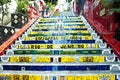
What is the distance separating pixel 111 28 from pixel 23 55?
2592 millimetres

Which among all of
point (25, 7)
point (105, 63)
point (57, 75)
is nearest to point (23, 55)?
point (57, 75)

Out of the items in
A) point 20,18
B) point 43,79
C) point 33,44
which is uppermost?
point 20,18

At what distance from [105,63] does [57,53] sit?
1.05 metres

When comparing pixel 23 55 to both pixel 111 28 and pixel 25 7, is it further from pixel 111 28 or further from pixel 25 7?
pixel 25 7

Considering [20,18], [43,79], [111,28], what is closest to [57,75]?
[43,79]

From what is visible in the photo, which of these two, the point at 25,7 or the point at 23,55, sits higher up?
the point at 25,7

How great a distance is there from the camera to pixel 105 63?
16.8 ft

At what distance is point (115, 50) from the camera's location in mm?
5566

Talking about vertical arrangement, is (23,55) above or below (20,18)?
below

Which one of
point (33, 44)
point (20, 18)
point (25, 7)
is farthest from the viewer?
point (25, 7)

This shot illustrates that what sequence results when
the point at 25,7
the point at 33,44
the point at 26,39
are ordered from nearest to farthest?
the point at 33,44
the point at 26,39
the point at 25,7

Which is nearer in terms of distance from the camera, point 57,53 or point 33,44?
point 57,53

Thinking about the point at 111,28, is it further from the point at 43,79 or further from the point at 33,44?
the point at 43,79

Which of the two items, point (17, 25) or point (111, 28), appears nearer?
point (111, 28)
